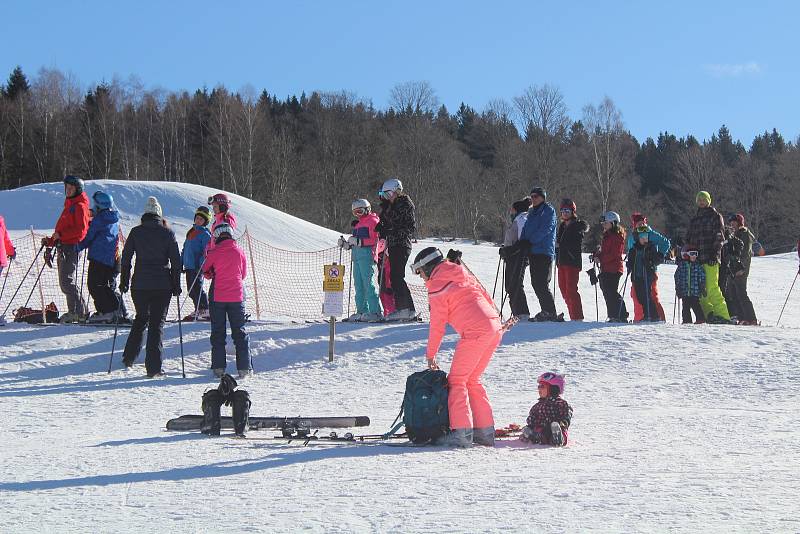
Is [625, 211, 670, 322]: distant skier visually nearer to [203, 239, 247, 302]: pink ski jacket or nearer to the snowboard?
[203, 239, 247, 302]: pink ski jacket

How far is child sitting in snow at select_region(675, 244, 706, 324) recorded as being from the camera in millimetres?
12781

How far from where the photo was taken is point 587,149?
203ft

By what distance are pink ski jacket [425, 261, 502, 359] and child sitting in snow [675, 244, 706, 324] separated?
713cm

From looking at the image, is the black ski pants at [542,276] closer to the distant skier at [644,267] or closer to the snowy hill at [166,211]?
the distant skier at [644,267]

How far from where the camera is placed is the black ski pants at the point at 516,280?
1227 centimetres

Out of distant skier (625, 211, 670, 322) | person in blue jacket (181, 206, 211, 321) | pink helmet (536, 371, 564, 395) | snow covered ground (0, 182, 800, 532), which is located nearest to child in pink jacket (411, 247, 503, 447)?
snow covered ground (0, 182, 800, 532)

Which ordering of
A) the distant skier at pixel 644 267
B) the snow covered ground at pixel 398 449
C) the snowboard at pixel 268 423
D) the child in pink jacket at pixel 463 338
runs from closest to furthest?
1. the snow covered ground at pixel 398 449
2. the child in pink jacket at pixel 463 338
3. the snowboard at pixel 268 423
4. the distant skier at pixel 644 267

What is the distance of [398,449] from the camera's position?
630cm

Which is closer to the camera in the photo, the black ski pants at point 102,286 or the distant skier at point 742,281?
the black ski pants at point 102,286

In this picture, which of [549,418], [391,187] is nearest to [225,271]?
[391,187]

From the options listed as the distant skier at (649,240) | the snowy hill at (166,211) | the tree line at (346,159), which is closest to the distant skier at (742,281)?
the distant skier at (649,240)

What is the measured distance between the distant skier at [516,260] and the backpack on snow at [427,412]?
5789 mm

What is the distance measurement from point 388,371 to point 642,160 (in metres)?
73.1

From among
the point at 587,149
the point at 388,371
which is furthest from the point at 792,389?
the point at 587,149
